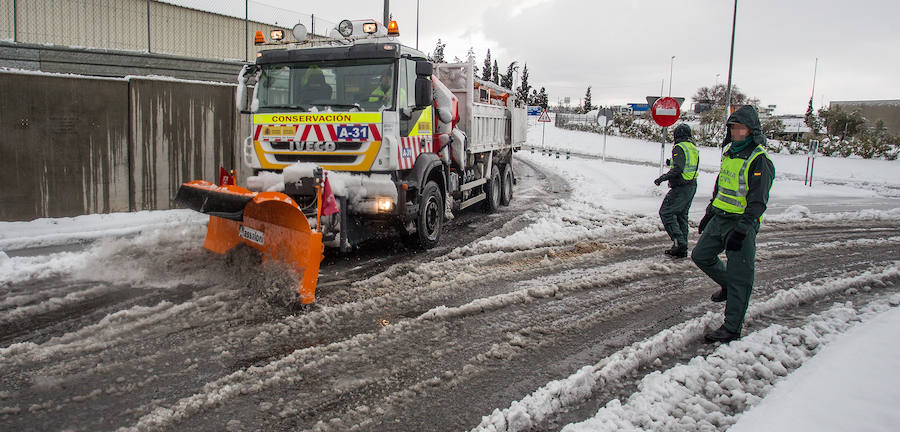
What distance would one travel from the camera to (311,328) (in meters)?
4.68

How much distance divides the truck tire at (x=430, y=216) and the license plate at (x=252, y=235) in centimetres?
214

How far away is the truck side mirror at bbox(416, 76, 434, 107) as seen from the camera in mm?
7184

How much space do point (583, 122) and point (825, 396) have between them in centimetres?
5473

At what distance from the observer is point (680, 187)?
7.77 m

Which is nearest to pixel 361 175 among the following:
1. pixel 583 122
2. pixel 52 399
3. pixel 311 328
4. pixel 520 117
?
pixel 311 328

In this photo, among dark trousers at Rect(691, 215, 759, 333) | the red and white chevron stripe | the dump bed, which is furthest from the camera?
the dump bed

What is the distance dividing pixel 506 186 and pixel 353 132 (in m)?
6.27

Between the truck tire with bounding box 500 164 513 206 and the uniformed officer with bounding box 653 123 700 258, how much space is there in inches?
198

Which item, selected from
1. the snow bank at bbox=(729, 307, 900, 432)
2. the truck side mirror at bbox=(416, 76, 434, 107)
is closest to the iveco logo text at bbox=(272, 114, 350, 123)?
the truck side mirror at bbox=(416, 76, 434, 107)

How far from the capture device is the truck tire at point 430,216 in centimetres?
759

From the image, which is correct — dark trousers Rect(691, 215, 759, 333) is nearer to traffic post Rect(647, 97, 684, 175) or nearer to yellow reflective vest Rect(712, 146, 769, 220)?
yellow reflective vest Rect(712, 146, 769, 220)

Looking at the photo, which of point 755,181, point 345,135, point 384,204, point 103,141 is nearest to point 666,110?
point 384,204

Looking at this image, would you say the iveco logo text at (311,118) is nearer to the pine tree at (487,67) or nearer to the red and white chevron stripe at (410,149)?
the red and white chevron stripe at (410,149)

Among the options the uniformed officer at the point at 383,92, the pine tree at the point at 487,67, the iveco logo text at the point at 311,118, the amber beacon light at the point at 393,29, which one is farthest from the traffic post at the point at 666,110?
the pine tree at the point at 487,67
